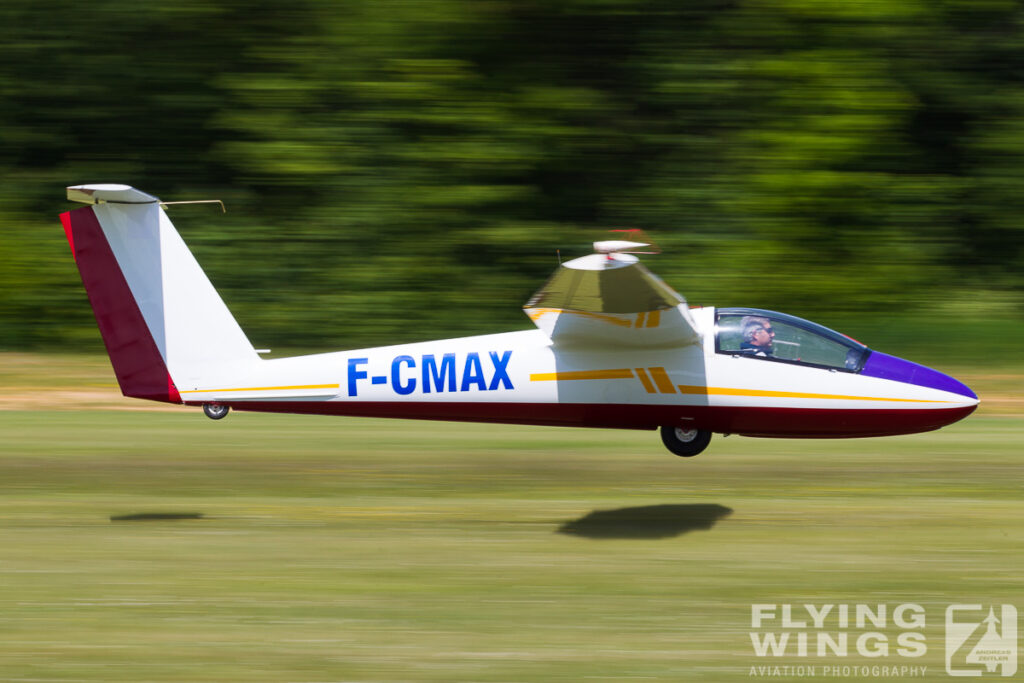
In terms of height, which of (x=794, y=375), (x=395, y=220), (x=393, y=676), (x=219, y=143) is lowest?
(x=393, y=676)

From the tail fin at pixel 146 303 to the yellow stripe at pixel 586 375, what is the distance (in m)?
2.88

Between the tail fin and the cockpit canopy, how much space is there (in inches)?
186

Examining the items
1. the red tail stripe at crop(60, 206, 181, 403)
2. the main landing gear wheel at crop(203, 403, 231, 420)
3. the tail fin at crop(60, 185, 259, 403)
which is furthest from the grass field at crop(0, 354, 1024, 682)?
the tail fin at crop(60, 185, 259, 403)

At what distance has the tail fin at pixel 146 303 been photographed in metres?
10.6

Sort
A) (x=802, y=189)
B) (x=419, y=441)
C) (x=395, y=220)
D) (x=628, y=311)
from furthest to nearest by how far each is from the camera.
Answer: (x=395, y=220)
(x=802, y=189)
(x=419, y=441)
(x=628, y=311)

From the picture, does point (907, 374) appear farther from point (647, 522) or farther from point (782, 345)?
point (647, 522)

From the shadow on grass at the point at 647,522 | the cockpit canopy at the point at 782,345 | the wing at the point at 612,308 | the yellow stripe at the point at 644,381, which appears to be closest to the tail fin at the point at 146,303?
the wing at the point at 612,308

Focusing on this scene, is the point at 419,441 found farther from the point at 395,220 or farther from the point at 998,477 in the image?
the point at 395,220

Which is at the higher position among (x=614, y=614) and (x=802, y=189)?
(x=802, y=189)

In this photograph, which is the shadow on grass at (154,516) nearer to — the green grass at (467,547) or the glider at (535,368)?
the green grass at (467,547)

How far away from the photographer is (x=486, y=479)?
12156mm

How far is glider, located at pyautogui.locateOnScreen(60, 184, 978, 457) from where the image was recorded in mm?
10422

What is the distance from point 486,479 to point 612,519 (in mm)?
1974

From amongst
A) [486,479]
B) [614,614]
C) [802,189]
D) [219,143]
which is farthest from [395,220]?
[614,614]
